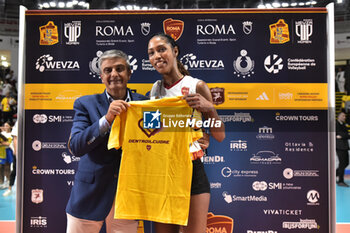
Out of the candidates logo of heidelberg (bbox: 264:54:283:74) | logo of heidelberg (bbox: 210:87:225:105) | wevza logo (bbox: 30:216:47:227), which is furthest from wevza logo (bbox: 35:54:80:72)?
logo of heidelberg (bbox: 264:54:283:74)

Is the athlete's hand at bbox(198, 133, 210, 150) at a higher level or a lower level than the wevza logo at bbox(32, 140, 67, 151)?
higher

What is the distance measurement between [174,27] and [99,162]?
64.6 inches

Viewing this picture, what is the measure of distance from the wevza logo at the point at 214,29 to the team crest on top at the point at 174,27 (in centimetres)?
19

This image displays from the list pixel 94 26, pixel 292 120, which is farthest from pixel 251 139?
pixel 94 26

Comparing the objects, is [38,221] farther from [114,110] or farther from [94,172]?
[114,110]

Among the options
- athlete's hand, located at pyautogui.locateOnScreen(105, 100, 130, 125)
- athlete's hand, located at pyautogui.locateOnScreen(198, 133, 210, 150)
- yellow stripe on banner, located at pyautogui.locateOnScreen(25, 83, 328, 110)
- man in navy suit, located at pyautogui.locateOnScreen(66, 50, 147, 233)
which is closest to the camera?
athlete's hand, located at pyautogui.locateOnScreen(105, 100, 130, 125)

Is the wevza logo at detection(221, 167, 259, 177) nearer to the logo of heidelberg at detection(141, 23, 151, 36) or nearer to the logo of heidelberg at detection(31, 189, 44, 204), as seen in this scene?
the logo of heidelberg at detection(141, 23, 151, 36)

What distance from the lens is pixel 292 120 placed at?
9.96 feet

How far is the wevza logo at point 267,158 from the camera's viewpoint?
120 inches

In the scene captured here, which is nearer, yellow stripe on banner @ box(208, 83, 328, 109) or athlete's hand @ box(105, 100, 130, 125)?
athlete's hand @ box(105, 100, 130, 125)

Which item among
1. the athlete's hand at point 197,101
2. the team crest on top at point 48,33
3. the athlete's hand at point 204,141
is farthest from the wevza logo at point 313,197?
the team crest on top at point 48,33

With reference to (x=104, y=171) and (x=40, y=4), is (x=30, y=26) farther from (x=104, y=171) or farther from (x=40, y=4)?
(x=40, y=4)

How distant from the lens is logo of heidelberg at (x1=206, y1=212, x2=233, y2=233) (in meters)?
3.04

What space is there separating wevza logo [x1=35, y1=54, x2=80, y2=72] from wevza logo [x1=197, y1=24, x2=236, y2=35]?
135 centimetres
